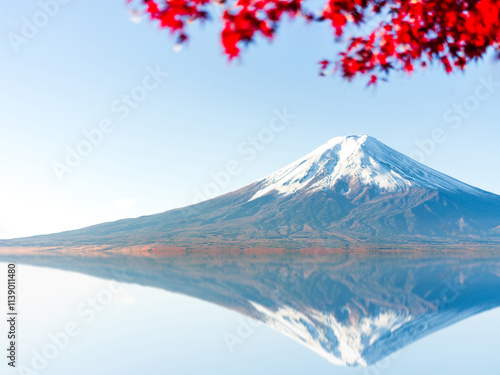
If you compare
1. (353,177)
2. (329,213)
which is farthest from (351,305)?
(353,177)

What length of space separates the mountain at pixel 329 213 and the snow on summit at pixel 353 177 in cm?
45

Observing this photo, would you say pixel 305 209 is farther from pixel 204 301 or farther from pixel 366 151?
pixel 204 301

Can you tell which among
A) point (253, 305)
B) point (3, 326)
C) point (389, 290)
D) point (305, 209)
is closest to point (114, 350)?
point (3, 326)

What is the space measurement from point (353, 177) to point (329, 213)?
1461 inches

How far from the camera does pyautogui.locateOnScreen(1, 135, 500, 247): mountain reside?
12912cm

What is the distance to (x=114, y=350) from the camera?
555 inches

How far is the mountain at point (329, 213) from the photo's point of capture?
129 m

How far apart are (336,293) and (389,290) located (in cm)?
405

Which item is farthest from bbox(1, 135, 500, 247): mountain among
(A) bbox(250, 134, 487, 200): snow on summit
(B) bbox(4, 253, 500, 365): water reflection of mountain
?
(B) bbox(4, 253, 500, 365): water reflection of mountain

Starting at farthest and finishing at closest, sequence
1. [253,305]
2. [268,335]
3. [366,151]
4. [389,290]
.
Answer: [366,151], [389,290], [253,305], [268,335]

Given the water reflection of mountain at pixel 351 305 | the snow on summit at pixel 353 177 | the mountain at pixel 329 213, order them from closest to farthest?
the water reflection of mountain at pixel 351 305 < the mountain at pixel 329 213 < the snow on summit at pixel 353 177

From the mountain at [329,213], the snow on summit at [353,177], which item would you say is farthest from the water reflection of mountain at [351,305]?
the snow on summit at [353,177]

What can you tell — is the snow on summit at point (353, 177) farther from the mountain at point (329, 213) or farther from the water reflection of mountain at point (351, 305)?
the water reflection of mountain at point (351, 305)

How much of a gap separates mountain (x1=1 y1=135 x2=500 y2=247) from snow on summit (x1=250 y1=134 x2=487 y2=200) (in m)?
0.45
